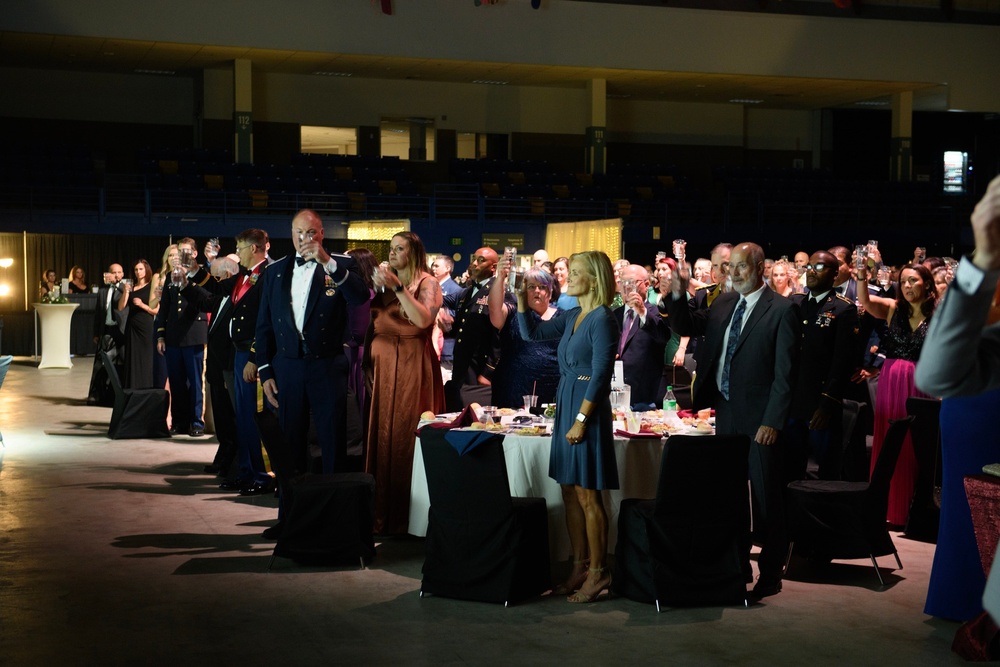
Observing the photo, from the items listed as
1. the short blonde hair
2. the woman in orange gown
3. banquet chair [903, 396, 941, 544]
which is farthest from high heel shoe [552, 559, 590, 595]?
banquet chair [903, 396, 941, 544]

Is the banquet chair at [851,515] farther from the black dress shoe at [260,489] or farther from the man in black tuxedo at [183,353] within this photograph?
the man in black tuxedo at [183,353]

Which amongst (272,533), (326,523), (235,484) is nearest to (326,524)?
(326,523)

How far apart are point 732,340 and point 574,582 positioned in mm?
1372

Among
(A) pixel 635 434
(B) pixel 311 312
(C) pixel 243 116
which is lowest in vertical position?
(A) pixel 635 434

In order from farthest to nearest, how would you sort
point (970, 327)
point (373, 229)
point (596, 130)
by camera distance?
point (596, 130)
point (373, 229)
point (970, 327)

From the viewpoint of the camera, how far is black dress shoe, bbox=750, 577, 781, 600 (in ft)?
16.8

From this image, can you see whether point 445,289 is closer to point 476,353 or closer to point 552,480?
point 476,353

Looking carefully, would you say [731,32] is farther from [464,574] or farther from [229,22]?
[464,574]

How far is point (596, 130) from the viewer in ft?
77.7

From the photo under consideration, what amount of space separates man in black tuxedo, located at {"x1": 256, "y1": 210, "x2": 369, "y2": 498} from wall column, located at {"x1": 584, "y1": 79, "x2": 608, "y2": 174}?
18.0 meters

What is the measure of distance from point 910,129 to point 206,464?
20317 mm

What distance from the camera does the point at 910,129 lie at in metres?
24.6

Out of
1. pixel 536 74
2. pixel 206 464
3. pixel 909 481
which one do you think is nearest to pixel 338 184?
pixel 536 74

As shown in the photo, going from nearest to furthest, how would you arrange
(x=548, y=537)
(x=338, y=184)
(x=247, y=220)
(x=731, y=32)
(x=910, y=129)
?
(x=548, y=537) < (x=247, y=220) < (x=338, y=184) < (x=731, y=32) < (x=910, y=129)
